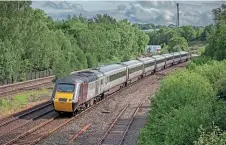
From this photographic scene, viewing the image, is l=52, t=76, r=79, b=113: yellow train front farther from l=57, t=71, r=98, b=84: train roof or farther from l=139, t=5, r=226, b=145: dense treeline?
l=139, t=5, r=226, b=145: dense treeline

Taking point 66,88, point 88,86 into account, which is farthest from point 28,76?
point 66,88

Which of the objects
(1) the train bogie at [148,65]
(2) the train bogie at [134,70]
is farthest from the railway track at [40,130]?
(1) the train bogie at [148,65]

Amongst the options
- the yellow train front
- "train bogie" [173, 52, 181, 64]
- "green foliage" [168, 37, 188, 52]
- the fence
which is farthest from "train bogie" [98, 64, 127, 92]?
"green foliage" [168, 37, 188, 52]

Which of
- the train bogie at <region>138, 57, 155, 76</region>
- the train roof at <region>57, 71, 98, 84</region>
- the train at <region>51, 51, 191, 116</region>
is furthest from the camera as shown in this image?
the train bogie at <region>138, 57, 155, 76</region>

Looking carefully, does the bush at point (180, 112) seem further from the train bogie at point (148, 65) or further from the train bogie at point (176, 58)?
the train bogie at point (176, 58)

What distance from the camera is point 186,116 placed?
15547 mm

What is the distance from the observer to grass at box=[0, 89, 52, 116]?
31328 millimetres

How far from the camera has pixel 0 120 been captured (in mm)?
26766

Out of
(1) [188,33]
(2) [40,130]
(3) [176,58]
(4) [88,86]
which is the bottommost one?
(2) [40,130]

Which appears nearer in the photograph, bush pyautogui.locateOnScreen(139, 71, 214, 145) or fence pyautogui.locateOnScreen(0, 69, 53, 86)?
bush pyautogui.locateOnScreen(139, 71, 214, 145)

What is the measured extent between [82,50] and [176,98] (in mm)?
52730

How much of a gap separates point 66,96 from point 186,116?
42.8ft

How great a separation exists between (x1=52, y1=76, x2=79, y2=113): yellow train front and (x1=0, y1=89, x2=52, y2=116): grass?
4635mm

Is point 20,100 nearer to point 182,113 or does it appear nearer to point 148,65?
point 182,113
